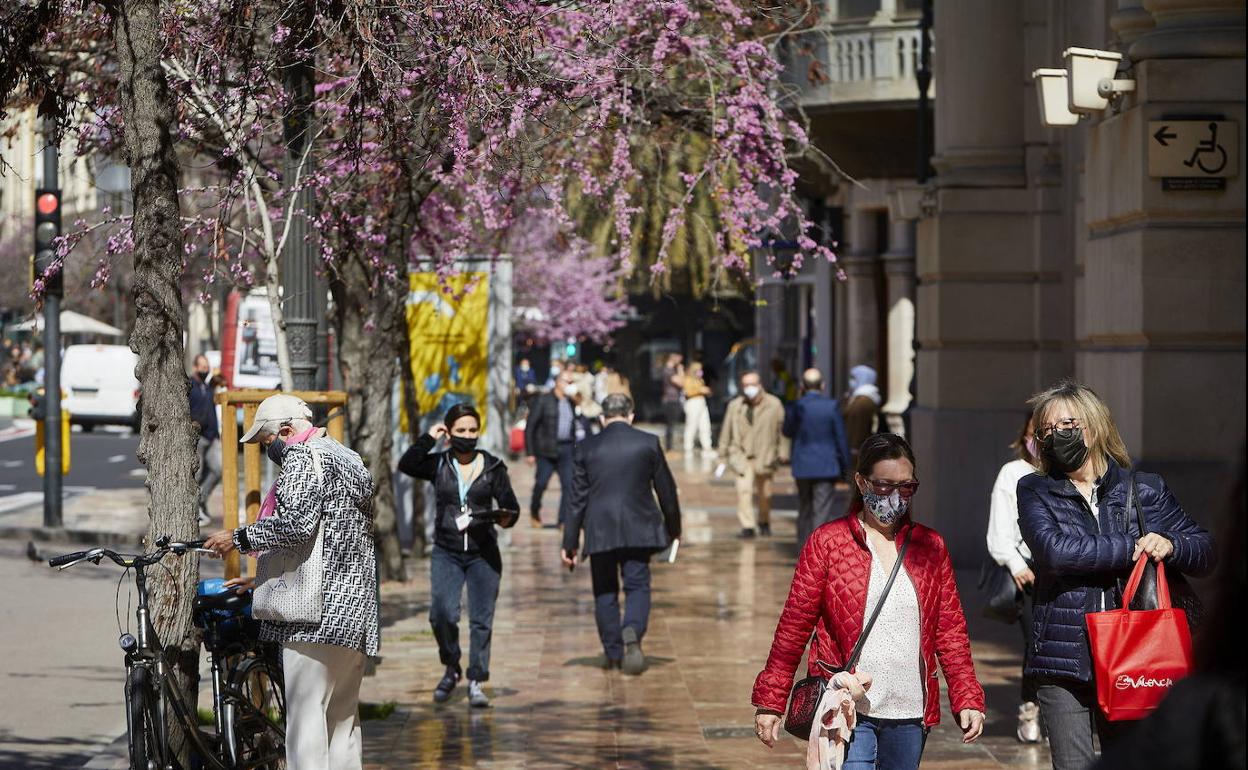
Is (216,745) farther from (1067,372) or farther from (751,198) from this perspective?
(1067,372)

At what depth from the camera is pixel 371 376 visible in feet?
50.7

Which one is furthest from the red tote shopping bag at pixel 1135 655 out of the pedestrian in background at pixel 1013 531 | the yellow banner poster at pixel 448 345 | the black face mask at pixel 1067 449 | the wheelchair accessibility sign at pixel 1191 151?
the yellow banner poster at pixel 448 345

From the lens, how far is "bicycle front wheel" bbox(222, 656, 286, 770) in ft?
25.9

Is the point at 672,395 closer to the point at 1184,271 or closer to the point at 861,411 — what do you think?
the point at 861,411

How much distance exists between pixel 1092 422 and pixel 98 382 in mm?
42893

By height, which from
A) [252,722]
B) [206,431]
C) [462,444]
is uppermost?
[462,444]

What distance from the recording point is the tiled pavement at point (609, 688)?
9180 millimetres

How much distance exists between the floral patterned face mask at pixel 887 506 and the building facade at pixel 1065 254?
1056mm

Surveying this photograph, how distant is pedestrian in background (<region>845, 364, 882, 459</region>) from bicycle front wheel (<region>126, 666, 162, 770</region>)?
1351 cm

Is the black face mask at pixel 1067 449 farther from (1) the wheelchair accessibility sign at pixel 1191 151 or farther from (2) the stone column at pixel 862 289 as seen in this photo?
(2) the stone column at pixel 862 289

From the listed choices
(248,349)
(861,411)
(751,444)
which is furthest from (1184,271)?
(248,349)

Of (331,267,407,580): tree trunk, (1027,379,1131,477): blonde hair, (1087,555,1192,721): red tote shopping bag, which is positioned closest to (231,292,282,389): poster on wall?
(331,267,407,580): tree trunk

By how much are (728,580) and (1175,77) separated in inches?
309

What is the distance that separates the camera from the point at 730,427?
21875mm
